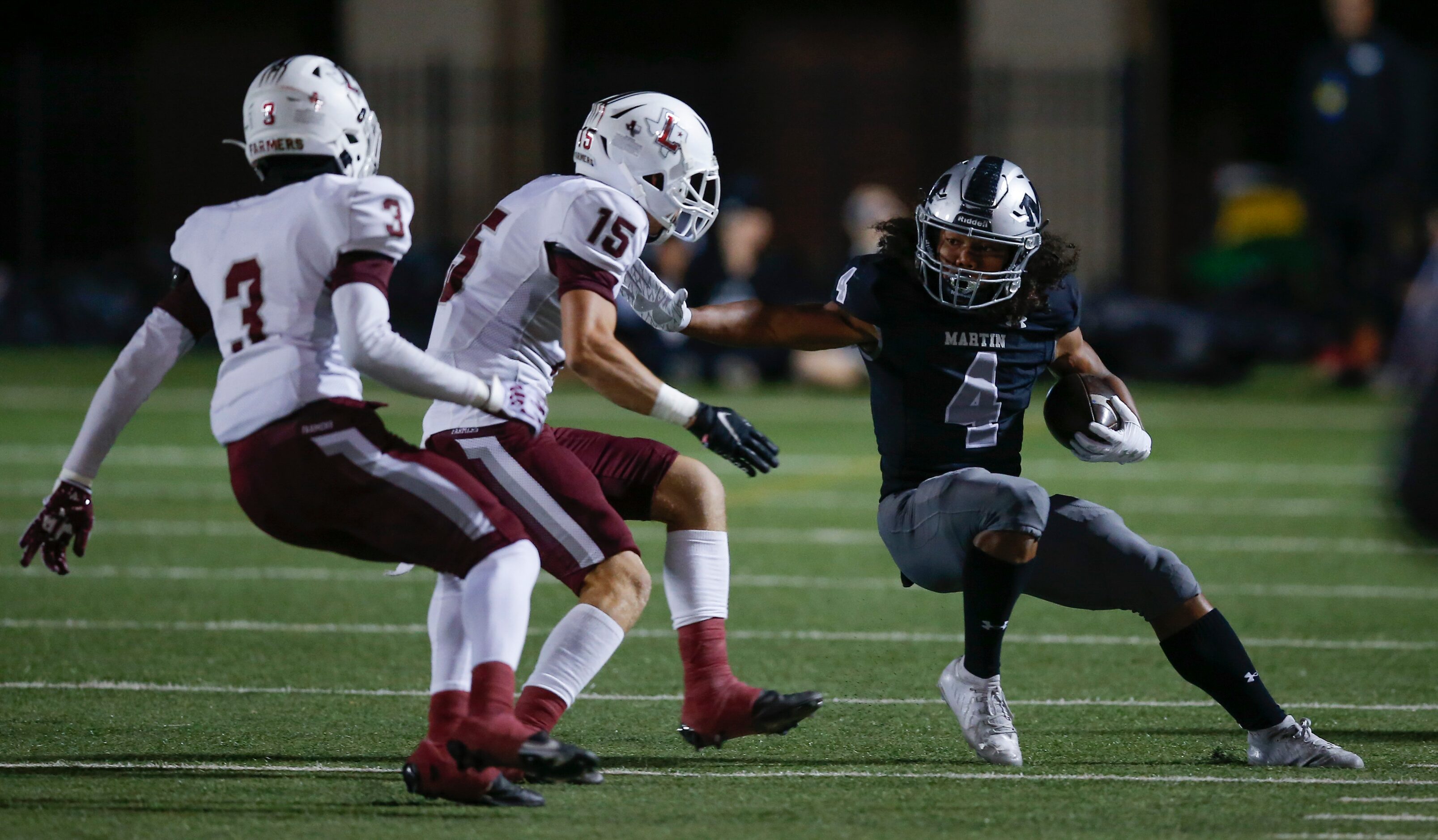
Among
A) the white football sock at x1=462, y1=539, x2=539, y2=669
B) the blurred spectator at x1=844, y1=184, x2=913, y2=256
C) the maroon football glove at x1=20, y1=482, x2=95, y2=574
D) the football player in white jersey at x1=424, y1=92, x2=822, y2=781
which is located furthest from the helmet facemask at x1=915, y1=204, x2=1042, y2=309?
the blurred spectator at x1=844, y1=184, x2=913, y2=256

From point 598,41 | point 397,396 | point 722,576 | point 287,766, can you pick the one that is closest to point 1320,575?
point 722,576

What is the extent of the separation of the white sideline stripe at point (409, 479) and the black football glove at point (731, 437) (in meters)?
0.54

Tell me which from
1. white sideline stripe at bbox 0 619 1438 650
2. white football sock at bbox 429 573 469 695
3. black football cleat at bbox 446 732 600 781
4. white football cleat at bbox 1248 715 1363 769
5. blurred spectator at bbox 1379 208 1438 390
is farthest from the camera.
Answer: blurred spectator at bbox 1379 208 1438 390

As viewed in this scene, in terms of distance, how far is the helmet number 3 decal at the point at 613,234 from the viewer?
432 cm

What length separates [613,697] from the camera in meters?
5.36

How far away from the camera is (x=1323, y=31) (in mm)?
18281

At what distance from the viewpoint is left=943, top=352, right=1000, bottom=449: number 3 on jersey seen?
15.7ft

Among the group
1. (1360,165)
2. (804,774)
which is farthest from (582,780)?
(1360,165)

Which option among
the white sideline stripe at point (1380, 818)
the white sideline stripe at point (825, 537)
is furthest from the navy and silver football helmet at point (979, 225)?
the white sideline stripe at point (825, 537)

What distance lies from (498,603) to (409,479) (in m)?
0.32

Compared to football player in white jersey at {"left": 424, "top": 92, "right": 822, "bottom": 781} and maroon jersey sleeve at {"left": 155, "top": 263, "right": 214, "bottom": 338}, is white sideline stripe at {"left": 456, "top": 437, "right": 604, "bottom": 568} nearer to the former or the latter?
football player in white jersey at {"left": 424, "top": 92, "right": 822, "bottom": 781}

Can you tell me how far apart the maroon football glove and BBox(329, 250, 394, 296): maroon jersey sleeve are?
0.89m

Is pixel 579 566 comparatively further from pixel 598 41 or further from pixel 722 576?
pixel 598 41

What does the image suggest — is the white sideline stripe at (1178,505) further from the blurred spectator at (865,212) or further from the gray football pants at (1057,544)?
A: the gray football pants at (1057,544)
